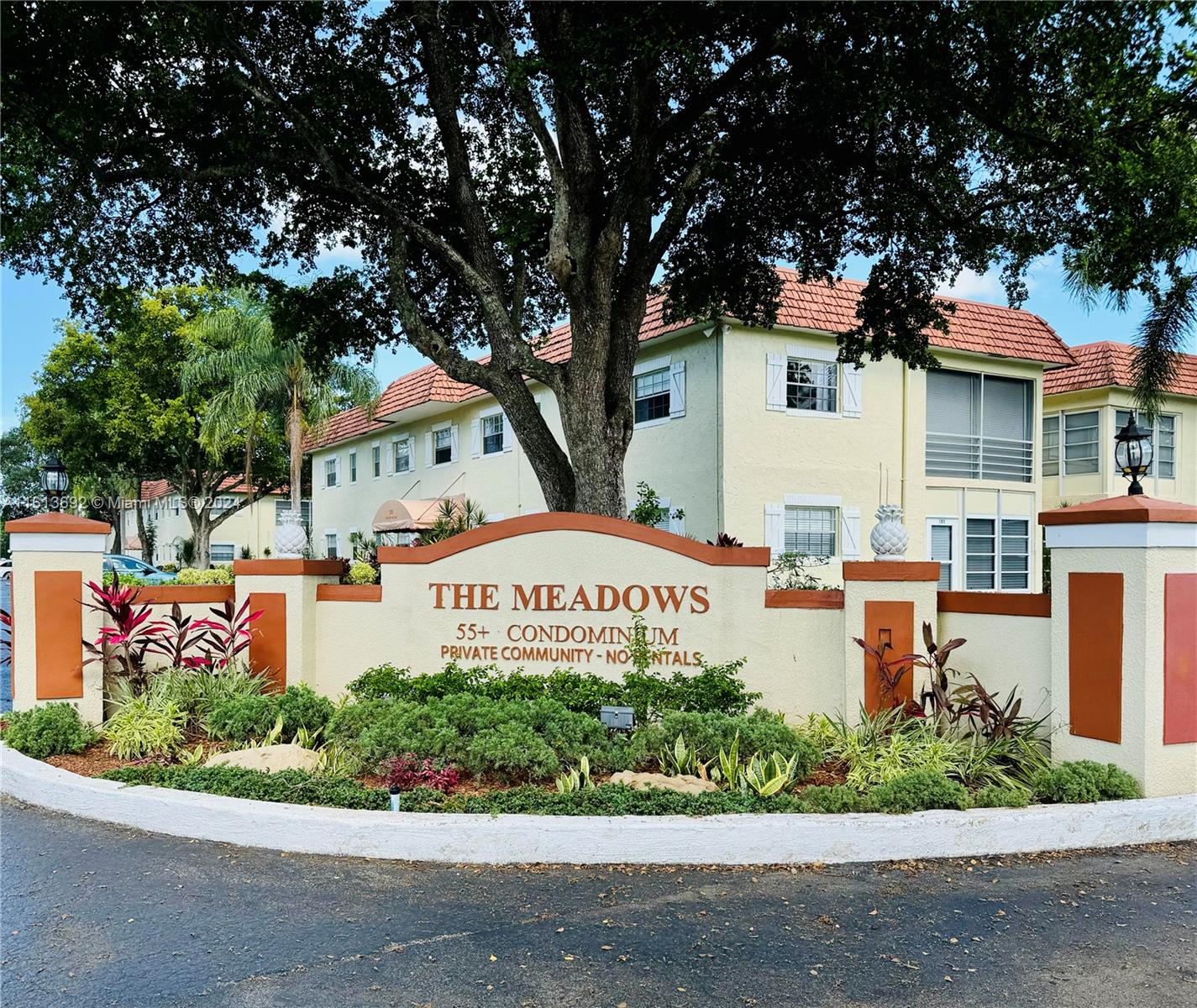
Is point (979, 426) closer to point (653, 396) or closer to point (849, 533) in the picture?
point (849, 533)

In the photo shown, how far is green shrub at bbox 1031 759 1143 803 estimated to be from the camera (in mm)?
5852

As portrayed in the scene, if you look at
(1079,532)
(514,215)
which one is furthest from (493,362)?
(1079,532)

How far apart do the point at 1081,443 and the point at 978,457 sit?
17.8 feet

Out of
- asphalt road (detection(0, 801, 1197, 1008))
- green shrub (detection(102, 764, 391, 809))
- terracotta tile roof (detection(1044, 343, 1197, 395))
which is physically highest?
terracotta tile roof (detection(1044, 343, 1197, 395))

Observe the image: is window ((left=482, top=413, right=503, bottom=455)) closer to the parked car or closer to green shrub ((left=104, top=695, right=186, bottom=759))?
the parked car

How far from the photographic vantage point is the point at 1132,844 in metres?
5.66

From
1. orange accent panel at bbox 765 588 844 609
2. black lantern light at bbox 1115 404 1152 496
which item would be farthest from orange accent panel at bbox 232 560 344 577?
black lantern light at bbox 1115 404 1152 496

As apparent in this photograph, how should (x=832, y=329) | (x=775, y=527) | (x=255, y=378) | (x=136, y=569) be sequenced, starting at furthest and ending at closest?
(x=136, y=569)
(x=255, y=378)
(x=832, y=329)
(x=775, y=527)

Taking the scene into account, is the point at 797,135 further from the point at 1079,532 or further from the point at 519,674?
the point at 519,674

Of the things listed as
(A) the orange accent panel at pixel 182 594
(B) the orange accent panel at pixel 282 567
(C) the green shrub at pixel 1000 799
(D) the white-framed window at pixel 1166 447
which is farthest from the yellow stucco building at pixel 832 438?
(C) the green shrub at pixel 1000 799

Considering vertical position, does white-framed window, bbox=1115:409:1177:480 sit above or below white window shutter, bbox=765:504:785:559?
Answer: above

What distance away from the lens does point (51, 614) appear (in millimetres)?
7832

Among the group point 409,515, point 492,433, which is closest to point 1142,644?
point 492,433

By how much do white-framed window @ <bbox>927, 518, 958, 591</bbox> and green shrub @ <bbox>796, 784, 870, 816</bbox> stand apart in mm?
13384
